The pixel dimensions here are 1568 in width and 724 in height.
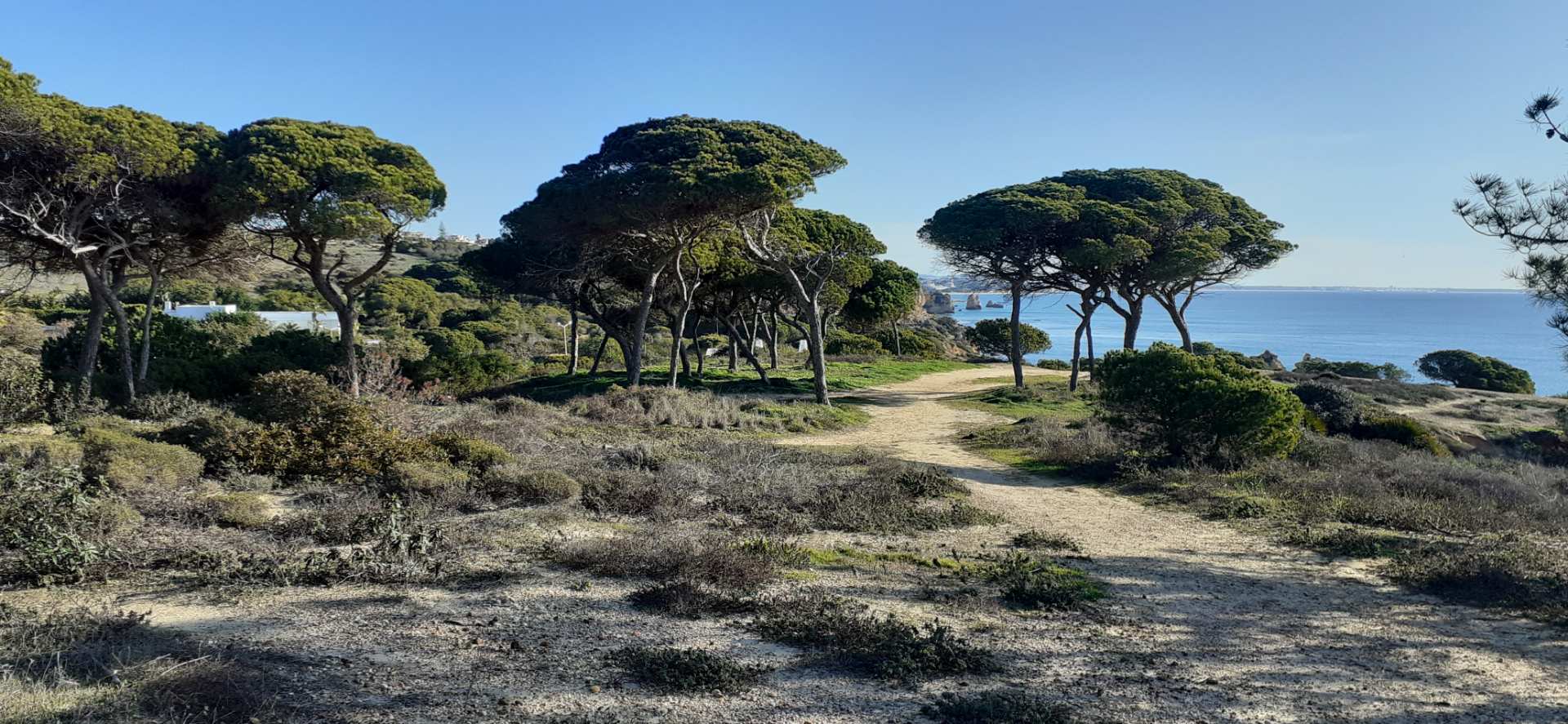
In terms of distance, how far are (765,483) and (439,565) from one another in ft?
15.6

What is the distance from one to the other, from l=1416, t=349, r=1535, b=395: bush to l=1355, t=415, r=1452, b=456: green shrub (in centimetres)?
2344

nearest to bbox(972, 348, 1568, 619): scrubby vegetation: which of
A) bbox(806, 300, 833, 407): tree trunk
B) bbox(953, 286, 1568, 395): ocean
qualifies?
Result: bbox(806, 300, 833, 407): tree trunk

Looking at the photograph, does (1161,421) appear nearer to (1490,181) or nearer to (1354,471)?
(1354,471)

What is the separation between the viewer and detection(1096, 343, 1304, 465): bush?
489 inches

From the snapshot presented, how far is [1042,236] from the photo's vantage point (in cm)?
2584

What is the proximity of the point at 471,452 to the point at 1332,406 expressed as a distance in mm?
17741

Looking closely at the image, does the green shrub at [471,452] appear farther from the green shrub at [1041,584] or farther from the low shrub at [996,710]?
the low shrub at [996,710]

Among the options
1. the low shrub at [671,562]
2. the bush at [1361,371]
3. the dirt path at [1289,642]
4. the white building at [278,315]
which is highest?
the white building at [278,315]

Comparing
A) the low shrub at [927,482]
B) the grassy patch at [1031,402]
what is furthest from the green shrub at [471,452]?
the grassy patch at [1031,402]

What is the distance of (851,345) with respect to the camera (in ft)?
142

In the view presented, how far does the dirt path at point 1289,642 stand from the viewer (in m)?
4.69

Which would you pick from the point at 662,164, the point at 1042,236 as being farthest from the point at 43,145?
the point at 1042,236

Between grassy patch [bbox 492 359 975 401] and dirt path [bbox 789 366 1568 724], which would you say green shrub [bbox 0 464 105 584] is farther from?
grassy patch [bbox 492 359 975 401]

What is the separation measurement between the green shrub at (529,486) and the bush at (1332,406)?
15.3 m
